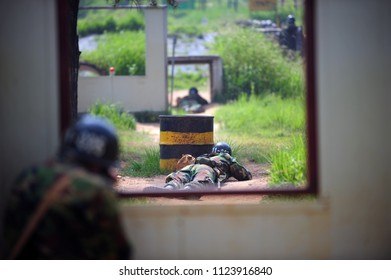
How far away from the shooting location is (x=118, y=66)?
26016 millimetres

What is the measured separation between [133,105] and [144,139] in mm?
4417

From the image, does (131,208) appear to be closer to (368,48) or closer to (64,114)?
(64,114)

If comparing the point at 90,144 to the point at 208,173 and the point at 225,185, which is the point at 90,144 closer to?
the point at 208,173

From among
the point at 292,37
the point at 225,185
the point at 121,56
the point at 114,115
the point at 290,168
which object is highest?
the point at 292,37

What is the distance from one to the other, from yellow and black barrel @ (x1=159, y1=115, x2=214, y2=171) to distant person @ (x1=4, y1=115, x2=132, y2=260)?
705cm

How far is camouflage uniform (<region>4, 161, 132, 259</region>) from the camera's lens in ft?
15.6

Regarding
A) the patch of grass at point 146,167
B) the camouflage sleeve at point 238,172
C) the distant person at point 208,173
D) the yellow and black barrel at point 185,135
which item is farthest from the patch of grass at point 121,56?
the distant person at point 208,173

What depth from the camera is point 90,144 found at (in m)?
4.96

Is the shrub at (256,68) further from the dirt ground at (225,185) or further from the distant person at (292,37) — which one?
the dirt ground at (225,185)

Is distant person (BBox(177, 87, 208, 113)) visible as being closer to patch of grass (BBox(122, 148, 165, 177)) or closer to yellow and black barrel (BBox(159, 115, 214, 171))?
patch of grass (BBox(122, 148, 165, 177))

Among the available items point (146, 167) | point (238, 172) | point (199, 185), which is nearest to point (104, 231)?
point (199, 185)

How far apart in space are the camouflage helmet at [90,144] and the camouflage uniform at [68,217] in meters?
0.08

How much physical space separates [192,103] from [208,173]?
1574cm

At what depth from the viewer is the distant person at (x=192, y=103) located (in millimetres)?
25117
